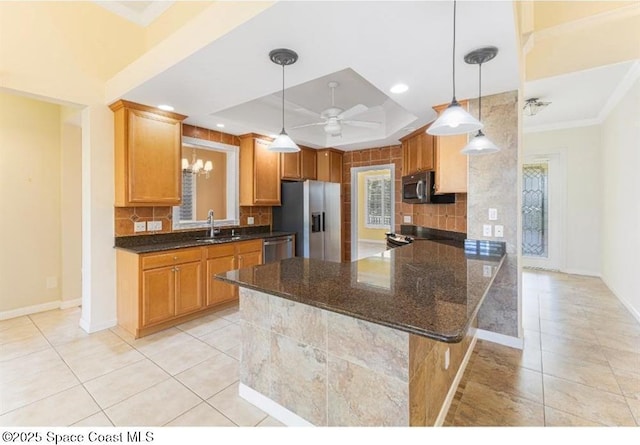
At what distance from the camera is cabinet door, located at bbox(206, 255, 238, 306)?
141 inches

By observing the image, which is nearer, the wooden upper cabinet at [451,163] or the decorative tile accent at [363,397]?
the decorative tile accent at [363,397]

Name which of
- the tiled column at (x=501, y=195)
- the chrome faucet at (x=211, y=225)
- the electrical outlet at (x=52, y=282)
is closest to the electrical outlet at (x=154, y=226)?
the chrome faucet at (x=211, y=225)

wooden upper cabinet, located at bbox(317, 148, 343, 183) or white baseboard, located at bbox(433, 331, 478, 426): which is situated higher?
wooden upper cabinet, located at bbox(317, 148, 343, 183)

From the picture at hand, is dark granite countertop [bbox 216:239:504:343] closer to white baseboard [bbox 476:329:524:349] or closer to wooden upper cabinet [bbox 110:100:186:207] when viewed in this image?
white baseboard [bbox 476:329:524:349]

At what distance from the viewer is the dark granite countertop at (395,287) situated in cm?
117

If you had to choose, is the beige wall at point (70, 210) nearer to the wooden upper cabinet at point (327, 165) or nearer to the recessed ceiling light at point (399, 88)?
the wooden upper cabinet at point (327, 165)

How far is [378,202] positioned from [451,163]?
592 centimetres

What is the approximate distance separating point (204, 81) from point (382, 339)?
2.49 meters

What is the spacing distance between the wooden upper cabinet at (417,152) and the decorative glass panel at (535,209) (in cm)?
306

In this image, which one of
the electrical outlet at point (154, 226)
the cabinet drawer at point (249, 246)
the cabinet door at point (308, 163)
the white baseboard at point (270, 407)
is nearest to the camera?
the white baseboard at point (270, 407)

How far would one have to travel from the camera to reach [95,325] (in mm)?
3172

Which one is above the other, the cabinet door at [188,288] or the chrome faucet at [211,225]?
the chrome faucet at [211,225]

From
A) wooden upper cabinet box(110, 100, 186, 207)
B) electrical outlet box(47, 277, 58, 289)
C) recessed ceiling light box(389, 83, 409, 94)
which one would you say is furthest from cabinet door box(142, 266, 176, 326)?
recessed ceiling light box(389, 83, 409, 94)

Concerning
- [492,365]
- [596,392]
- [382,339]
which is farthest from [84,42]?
[596,392]
